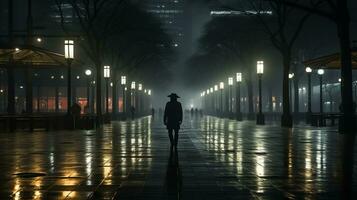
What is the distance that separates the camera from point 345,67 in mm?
29047

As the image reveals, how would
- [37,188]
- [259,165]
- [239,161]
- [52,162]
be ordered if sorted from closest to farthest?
[37,188] < [259,165] < [52,162] < [239,161]

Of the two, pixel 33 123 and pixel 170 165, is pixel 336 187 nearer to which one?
pixel 170 165

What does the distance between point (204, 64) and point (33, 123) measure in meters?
63.6

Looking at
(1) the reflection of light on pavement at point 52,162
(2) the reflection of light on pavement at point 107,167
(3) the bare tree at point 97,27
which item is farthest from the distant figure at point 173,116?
(3) the bare tree at point 97,27

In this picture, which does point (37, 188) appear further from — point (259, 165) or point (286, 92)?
point (286, 92)

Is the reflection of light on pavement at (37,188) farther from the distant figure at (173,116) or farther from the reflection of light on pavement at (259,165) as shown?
the distant figure at (173,116)

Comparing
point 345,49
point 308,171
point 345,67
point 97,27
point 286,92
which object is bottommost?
point 308,171

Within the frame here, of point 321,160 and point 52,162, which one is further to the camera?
point 321,160

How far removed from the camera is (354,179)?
1166 centimetres

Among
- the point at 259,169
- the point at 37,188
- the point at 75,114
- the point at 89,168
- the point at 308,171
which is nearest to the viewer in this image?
the point at 37,188

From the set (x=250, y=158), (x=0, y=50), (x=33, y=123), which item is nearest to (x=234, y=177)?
(x=250, y=158)

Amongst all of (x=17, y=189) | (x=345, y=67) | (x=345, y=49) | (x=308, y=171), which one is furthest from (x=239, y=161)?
(x=345, y=49)

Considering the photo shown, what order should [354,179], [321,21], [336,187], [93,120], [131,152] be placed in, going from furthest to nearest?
1. [321,21]
2. [93,120]
3. [131,152]
4. [354,179]
5. [336,187]

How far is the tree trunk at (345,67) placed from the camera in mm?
28625
